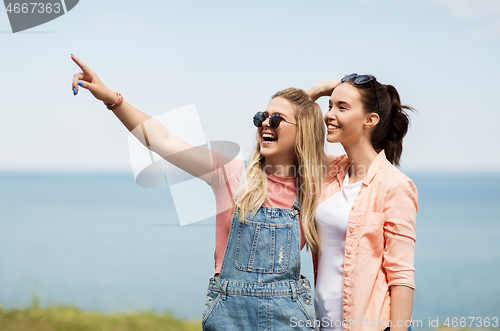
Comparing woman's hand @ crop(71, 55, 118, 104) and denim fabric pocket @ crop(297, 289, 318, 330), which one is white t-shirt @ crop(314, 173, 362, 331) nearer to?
denim fabric pocket @ crop(297, 289, 318, 330)

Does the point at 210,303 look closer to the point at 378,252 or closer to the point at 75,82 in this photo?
the point at 378,252

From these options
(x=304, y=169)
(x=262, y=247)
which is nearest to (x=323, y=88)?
(x=304, y=169)

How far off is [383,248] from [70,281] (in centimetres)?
2785

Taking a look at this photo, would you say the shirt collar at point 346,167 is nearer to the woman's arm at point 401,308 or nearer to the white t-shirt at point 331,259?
the white t-shirt at point 331,259

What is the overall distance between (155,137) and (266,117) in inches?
27.1

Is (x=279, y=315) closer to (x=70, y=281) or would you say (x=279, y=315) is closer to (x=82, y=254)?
(x=70, y=281)

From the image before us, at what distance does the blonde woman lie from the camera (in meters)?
2.32

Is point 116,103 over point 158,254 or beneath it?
over

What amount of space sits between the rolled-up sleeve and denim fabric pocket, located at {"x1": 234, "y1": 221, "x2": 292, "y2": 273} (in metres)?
0.56

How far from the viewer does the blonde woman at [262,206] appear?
232 centimetres

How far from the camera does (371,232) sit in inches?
96.3

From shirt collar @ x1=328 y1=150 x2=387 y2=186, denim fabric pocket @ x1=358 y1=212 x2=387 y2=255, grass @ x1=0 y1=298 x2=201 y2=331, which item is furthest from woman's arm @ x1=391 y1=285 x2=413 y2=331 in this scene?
grass @ x1=0 y1=298 x2=201 y2=331

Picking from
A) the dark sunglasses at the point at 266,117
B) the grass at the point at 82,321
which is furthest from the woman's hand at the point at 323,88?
the grass at the point at 82,321

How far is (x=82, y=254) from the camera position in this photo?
37.2 m
